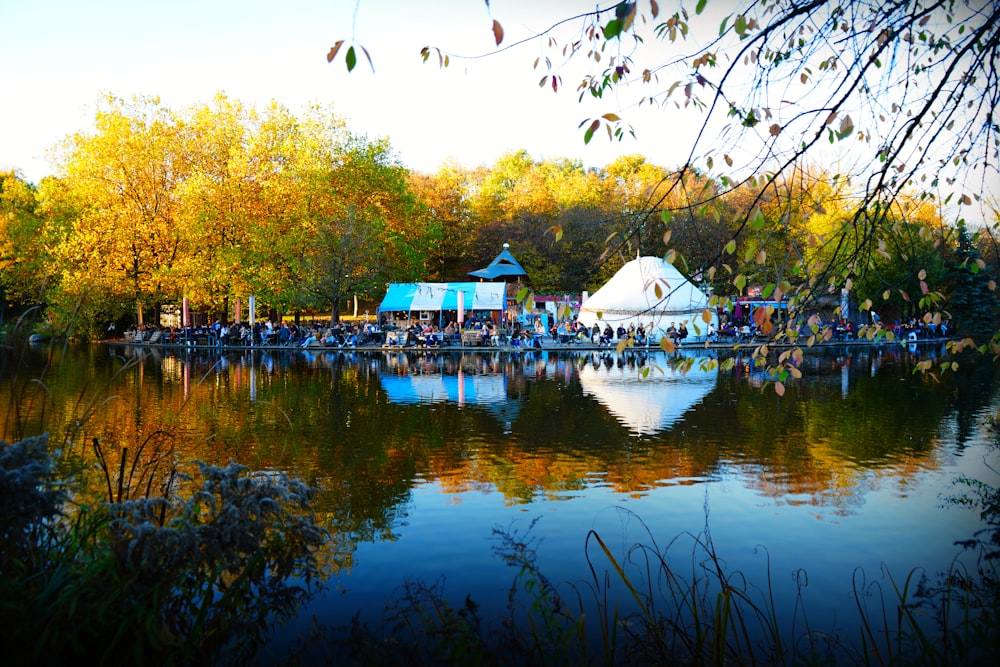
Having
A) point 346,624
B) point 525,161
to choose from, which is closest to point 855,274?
point 346,624

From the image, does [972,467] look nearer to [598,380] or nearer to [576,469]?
[576,469]

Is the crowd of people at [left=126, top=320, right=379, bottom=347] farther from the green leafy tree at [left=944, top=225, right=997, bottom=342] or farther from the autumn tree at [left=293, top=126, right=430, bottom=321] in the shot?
the green leafy tree at [left=944, top=225, right=997, bottom=342]

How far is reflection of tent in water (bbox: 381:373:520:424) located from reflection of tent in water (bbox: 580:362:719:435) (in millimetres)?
2047

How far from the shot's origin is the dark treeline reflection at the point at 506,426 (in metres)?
8.80

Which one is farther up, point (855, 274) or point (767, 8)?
point (767, 8)

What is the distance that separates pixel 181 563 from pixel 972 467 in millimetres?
9510

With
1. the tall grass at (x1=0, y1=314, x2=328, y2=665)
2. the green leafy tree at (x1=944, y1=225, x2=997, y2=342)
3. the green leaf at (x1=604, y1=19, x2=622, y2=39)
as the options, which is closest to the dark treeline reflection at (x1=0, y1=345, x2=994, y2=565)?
the tall grass at (x1=0, y1=314, x2=328, y2=665)

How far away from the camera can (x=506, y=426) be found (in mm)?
Answer: 13000

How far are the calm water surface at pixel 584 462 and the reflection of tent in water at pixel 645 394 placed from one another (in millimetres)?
106

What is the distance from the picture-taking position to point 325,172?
38.9 meters

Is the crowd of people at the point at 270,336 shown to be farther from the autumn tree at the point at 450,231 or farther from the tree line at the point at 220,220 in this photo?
the autumn tree at the point at 450,231

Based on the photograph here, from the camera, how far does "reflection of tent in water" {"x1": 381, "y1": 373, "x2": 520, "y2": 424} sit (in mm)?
15578

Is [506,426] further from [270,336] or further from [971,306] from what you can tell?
A: [971,306]

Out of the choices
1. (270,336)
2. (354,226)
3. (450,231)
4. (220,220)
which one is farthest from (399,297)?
(450,231)
